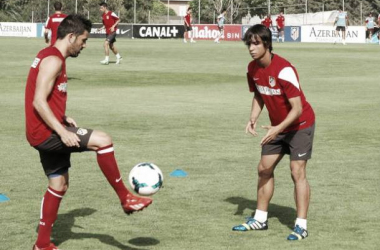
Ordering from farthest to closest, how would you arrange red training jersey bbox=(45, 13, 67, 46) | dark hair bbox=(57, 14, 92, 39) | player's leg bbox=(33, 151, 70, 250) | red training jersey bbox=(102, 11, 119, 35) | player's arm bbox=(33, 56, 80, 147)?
1. red training jersey bbox=(102, 11, 119, 35)
2. red training jersey bbox=(45, 13, 67, 46)
3. player's leg bbox=(33, 151, 70, 250)
4. dark hair bbox=(57, 14, 92, 39)
5. player's arm bbox=(33, 56, 80, 147)

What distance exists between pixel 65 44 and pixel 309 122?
2421mm

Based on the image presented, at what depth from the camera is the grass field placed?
779 centimetres

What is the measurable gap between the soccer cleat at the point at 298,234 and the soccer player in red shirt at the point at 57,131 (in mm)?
1579

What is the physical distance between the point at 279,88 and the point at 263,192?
3.82 ft

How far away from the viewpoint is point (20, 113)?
17344 mm

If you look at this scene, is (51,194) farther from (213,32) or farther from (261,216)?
(213,32)

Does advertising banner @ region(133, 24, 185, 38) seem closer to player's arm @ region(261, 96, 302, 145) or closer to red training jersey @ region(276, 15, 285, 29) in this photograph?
red training jersey @ region(276, 15, 285, 29)

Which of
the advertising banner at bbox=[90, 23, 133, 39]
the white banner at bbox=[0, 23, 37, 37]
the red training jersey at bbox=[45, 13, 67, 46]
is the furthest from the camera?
the white banner at bbox=[0, 23, 37, 37]

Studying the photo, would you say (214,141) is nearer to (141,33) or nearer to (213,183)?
(213,183)

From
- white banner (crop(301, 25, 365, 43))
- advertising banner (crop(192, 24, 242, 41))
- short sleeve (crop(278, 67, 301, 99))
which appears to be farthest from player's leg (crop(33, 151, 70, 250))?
advertising banner (crop(192, 24, 242, 41))

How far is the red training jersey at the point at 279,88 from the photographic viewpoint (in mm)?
7516

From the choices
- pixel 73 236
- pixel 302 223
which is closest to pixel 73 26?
pixel 73 236

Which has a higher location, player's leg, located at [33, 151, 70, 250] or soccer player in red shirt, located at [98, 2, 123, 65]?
soccer player in red shirt, located at [98, 2, 123, 65]

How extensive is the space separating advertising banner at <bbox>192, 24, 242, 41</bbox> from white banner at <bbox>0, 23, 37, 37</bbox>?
13.9 m
